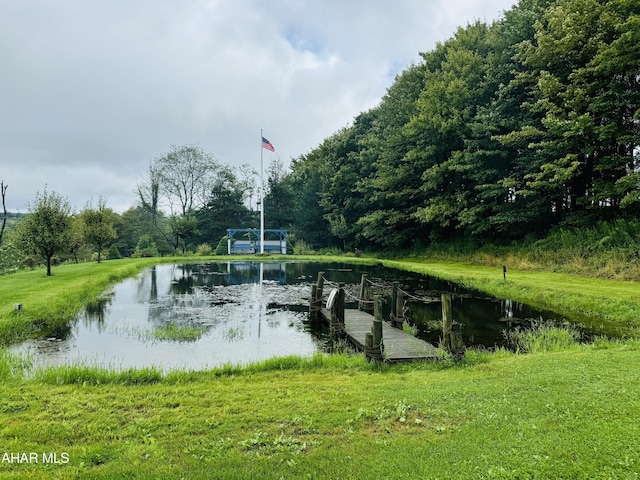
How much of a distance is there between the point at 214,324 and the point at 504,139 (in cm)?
1885

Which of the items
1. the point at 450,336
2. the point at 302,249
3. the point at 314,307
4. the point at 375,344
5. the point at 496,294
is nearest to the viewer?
the point at 375,344

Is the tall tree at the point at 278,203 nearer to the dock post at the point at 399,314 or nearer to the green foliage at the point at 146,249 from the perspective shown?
the green foliage at the point at 146,249

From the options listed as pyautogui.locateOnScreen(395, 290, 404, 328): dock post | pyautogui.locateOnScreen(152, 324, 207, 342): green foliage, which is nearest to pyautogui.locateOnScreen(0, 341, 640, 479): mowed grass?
pyautogui.locateOnScreen(152, 324, 207, 342): green foliage

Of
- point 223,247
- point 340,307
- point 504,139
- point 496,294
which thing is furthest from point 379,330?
point 223,247

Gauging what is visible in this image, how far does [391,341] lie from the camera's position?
8.09 m

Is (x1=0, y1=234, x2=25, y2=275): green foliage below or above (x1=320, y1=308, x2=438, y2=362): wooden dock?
above

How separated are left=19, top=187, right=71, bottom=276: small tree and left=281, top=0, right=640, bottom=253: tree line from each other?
21.2 metres

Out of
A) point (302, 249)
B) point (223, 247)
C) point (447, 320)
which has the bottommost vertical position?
point (447, 320)

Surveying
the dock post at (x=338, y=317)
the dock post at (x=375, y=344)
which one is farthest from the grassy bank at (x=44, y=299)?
the dock post at (x=375, y=344)

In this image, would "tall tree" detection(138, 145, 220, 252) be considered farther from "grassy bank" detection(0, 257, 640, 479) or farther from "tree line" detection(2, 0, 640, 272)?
"grassy bank" detection(0, 257, 640, 479)

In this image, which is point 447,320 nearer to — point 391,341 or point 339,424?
point 391,341

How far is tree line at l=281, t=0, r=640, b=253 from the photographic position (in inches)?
683

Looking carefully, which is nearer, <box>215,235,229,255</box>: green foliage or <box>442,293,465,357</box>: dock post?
<box>442,293,465,357</box>: dock post

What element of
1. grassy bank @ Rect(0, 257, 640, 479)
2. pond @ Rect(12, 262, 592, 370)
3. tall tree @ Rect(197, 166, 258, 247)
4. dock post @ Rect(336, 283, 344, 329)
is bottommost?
pond @ Rect(12, 262, 592, 370)
